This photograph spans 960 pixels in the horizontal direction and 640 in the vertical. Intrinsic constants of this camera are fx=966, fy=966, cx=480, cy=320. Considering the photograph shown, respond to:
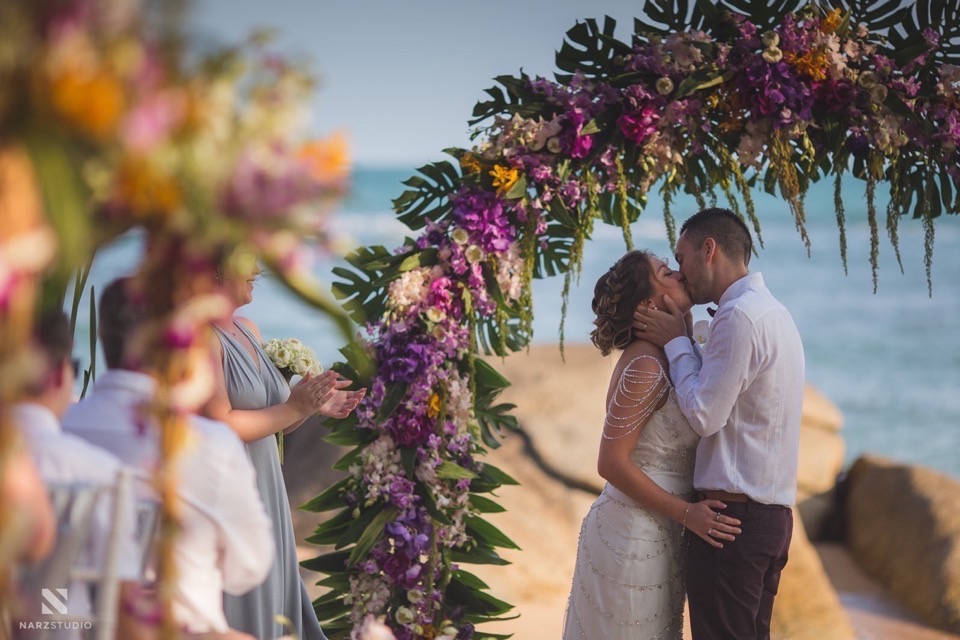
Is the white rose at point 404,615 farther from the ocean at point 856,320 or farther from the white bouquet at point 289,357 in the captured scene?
the ocean at point 856,320

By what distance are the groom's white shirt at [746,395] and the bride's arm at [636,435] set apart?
2.9 inches

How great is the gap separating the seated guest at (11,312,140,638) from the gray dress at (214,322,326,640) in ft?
4.13

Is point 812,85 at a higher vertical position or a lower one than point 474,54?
lower

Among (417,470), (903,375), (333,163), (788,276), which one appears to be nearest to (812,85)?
(417,470)

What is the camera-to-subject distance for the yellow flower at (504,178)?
336cm

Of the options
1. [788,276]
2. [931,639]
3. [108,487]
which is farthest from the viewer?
[788,276]

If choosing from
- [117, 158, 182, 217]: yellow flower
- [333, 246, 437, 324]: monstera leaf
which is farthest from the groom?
[117, 158, 182, 217]: yellow flower

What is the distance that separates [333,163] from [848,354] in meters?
16.2

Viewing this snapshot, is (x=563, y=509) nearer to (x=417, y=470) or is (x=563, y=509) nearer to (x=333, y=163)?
(x=417, y=470)

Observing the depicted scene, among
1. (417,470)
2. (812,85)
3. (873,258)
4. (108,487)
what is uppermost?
(812,85)

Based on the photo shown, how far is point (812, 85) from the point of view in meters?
3.34

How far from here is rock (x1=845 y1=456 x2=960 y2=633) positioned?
5.54 metres

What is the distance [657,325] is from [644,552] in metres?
0.73

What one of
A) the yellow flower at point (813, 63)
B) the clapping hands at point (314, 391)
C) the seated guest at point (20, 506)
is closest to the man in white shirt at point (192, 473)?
the seated guest at point (20, 506)
